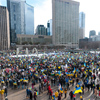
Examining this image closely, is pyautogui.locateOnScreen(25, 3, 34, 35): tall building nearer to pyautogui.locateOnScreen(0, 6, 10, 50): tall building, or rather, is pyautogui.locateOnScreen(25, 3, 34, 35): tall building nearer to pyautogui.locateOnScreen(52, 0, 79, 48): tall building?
pyautogui.locateOnScreen(52, 0, 79, 48): tall building

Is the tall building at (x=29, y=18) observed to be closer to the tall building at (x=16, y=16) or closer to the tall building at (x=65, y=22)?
the tall building at (x=16, y=16)

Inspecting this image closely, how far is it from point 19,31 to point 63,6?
59158 millimetres

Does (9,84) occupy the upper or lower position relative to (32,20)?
lower

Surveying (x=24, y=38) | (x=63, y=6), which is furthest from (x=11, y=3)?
(x=63, y=6)

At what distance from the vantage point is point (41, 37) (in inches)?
4124

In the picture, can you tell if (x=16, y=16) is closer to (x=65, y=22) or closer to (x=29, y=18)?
(x=29, y=18)

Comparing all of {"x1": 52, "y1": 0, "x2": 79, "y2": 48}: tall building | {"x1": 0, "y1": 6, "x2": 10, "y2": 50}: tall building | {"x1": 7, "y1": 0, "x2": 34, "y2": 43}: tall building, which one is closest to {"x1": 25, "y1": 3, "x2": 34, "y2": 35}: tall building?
{"x1": 7, "y1": 0, "x2": 34, "y2": 43}: tall building

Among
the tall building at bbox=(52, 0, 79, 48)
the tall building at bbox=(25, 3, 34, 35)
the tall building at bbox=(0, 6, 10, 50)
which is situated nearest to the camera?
the tall building at bbox=(0, 6, 10, 50)

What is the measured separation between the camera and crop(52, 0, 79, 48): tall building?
3976 inches

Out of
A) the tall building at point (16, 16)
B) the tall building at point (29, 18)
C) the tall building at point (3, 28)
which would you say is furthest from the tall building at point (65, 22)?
the tall building at point (29, 18)

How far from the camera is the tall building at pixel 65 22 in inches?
3976

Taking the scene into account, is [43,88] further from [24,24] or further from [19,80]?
[24,24]

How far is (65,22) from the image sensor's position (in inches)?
4237

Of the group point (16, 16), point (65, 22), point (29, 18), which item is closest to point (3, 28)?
point (16, 16)
